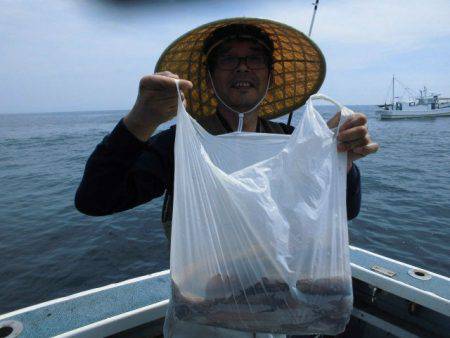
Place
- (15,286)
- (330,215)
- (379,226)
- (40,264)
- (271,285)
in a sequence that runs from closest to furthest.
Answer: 1. (271,285)
2. (330,215)
3. (15,286)
4. (40,264)
5. (379,226)

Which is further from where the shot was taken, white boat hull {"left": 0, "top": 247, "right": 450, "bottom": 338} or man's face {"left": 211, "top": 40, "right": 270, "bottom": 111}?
white boat hull {"left": 0, "top": 247, "right": 450, "bottom": 338}

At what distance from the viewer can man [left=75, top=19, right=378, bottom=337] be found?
144cm

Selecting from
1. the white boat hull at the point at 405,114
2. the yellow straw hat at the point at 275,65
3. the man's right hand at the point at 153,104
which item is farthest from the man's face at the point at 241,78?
the white boat hull at the point at 405,114

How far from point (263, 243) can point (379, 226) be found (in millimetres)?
8865

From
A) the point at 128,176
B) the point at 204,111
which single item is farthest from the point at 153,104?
the point at 204,111

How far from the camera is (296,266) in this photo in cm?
128

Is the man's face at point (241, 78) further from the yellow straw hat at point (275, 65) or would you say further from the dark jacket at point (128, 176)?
the dark jacket at point (128, 176)

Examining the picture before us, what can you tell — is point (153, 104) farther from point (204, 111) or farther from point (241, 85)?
point (204, 111)

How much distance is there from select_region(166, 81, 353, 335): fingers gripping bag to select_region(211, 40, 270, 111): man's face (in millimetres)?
532

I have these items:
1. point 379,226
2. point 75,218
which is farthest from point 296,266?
point 75,218

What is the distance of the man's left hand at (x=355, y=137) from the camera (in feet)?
4.68

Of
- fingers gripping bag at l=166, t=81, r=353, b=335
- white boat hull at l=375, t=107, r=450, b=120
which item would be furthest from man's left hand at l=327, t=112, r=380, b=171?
white boat hull at l=375, t=107, r=450, b=120

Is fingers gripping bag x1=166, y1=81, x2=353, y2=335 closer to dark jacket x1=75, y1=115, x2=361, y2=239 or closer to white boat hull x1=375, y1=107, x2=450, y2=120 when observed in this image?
dark jacket x1=75, y1=115, x2=361, y2=239

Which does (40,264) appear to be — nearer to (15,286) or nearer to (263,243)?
(15,286)
